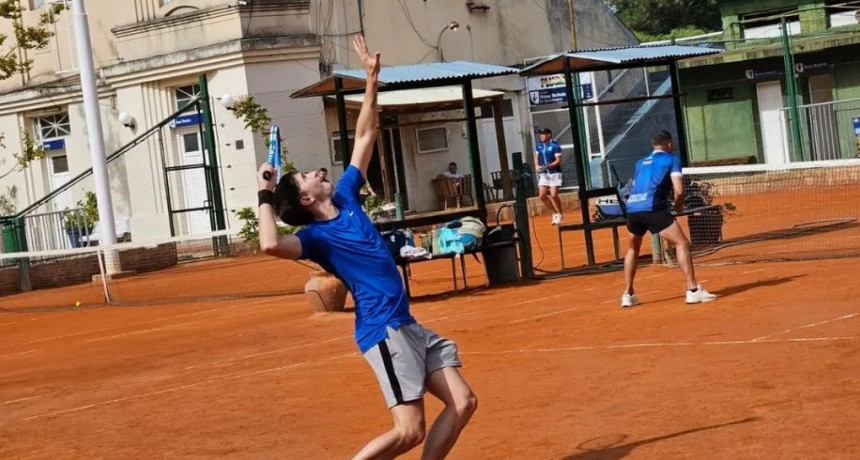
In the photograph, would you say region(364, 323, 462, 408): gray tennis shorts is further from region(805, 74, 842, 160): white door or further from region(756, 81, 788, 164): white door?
region(756, 81, 788, 164): white door

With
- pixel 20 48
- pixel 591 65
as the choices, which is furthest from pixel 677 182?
pixel 20 48

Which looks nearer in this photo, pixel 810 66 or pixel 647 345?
pixel 647 345

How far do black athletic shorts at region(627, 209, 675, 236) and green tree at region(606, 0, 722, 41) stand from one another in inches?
2030

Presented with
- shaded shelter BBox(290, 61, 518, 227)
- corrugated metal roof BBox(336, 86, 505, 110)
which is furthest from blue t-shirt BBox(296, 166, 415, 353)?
corrugated metal roof BBox(336, 86, 505, 110)

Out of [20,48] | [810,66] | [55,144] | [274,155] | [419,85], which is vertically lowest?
[274,155]

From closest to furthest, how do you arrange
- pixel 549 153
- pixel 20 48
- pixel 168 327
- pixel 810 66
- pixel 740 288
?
pixel 740 288, pixel 168 327, pixel 549 153, pixel 20 48, pixel 810 66

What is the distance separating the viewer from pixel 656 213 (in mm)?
13820

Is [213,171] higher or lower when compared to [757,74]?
lower

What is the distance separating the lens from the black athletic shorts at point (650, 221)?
45.3 ft

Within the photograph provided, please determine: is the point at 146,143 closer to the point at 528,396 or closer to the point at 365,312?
the point at 528,396

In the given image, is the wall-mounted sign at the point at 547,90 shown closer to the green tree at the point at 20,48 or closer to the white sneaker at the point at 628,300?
the green tree at the point at 20,48

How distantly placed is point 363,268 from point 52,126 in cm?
3097

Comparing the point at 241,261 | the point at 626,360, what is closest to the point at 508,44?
the point at 241,261

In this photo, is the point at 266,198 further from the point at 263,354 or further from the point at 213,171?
the point at 213,171
